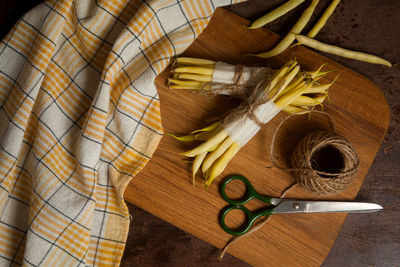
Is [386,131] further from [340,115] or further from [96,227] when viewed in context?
[96,227]

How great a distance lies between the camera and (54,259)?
46.5 inches

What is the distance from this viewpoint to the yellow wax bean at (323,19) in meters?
1.25

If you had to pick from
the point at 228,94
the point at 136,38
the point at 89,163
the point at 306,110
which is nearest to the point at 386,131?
the point at 306,110

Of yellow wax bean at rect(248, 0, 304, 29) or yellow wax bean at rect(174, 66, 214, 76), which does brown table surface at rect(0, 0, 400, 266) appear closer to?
yellow wax bean at rect(248, 0, 304, 29)

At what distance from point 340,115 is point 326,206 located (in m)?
0.34

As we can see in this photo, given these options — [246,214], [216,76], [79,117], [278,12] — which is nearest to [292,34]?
[278,12]

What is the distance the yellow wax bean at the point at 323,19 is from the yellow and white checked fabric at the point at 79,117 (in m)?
0.33

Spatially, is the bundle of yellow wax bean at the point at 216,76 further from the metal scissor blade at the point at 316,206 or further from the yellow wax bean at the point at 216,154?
the metal scissor blade at the point at 316,206

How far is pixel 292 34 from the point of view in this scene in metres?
1.23

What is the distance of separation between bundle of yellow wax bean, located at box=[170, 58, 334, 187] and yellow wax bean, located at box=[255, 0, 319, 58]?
86 mm

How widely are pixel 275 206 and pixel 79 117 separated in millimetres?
777

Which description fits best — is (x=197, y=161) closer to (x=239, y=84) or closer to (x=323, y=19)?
(x=239, y=84)

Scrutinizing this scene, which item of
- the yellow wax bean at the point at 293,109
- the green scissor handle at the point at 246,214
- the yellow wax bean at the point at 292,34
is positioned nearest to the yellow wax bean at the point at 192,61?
the yellow wax bean at the point at 292,34

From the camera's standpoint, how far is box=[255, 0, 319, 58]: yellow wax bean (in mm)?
1220
